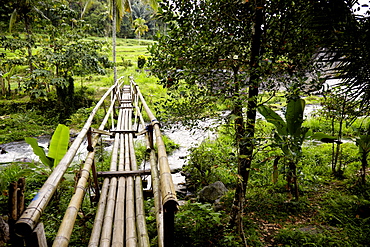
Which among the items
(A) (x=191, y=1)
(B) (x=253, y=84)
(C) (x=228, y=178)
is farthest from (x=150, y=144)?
(C) (x=228, y=178)

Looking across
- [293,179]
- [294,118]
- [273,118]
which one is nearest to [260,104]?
[273,118]

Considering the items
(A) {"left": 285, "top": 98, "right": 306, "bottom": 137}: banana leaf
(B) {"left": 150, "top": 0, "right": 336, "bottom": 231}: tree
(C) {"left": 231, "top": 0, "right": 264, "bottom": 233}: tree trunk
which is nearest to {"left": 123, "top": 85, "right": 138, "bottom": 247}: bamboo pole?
(B) {"left": 150, "top": 0, "right": 336, "bottom": 231}: tree

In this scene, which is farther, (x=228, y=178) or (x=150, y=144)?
(x=228, y=178)

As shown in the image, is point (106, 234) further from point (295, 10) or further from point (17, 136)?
point (17, 136)

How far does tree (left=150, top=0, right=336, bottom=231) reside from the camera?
1.82m

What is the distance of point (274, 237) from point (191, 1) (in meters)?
2.56

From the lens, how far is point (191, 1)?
1.99m

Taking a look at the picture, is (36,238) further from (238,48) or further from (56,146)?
(56,146)

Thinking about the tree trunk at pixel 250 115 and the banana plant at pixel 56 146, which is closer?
the tree trunk at pixel 250 115

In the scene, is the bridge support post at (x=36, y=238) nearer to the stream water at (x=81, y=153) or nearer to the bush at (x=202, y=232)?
the bush at (x=202, y=232)

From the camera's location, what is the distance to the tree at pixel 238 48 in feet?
5.97

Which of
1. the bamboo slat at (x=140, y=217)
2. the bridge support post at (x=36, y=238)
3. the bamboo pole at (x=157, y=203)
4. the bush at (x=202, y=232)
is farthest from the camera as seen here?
the bush at (x=202, y=232)

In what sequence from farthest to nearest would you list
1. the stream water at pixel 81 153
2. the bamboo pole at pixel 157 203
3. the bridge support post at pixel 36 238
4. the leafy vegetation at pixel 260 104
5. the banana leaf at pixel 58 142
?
the stream water at pixel 81 153 → the banana leaf at pixel 58 142 → the leafy vegetation at pixel 260 104 → the bamboo pole at pixel 157 203 → the bridge support post at pixel 36 238

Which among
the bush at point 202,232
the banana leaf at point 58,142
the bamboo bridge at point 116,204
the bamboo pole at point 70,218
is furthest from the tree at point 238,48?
the banana leaf at point 58,142
